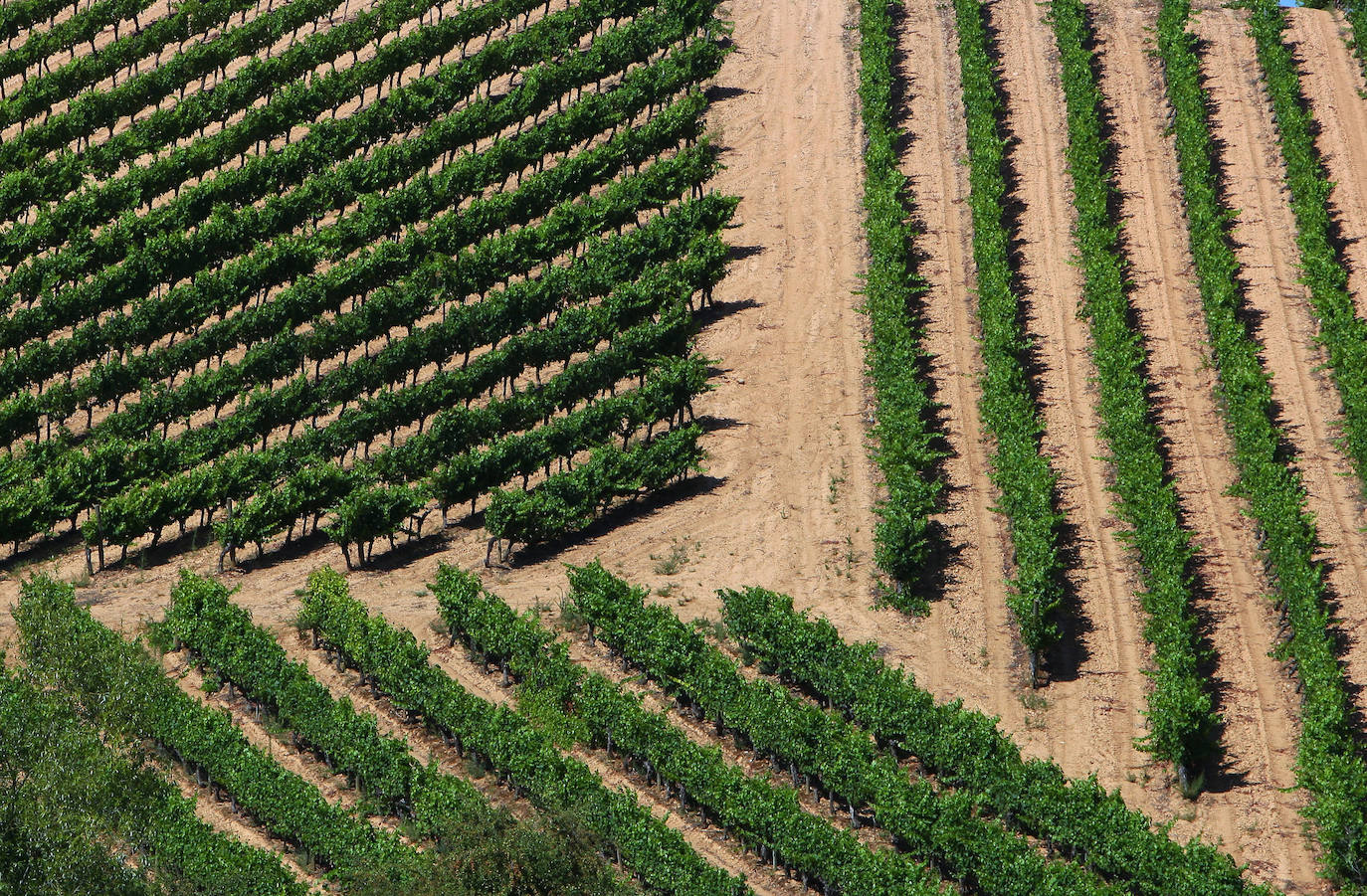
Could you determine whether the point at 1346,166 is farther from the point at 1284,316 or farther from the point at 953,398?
the point at 953,398

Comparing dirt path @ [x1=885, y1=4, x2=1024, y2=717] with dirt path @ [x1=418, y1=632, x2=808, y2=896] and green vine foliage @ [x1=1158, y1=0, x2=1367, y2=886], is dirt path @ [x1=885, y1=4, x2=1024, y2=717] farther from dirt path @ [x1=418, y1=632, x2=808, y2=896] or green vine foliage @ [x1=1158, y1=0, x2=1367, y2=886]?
dirt path @ [x1=418, y1=632, x2=808, y2=896]

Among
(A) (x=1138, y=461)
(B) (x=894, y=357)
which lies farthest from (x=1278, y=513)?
(B) (x=894, y=357)

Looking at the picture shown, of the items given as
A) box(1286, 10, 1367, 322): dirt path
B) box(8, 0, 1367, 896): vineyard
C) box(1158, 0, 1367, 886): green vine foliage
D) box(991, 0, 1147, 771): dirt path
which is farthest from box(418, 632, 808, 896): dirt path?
box(1286, 10, 1367, 322): dirt path

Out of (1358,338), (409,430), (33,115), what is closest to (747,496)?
(409,430)

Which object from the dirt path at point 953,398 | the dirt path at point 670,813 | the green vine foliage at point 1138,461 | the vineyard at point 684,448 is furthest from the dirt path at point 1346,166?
the dirt path at point 670,813

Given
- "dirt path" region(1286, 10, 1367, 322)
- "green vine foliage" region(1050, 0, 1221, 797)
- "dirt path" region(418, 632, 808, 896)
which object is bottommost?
"dirt path" region(418, 632, 808, 896)

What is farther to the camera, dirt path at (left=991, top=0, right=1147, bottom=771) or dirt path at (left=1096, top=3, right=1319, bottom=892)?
dirt path at (left=991, top=0, right=1147, bottom=771)
